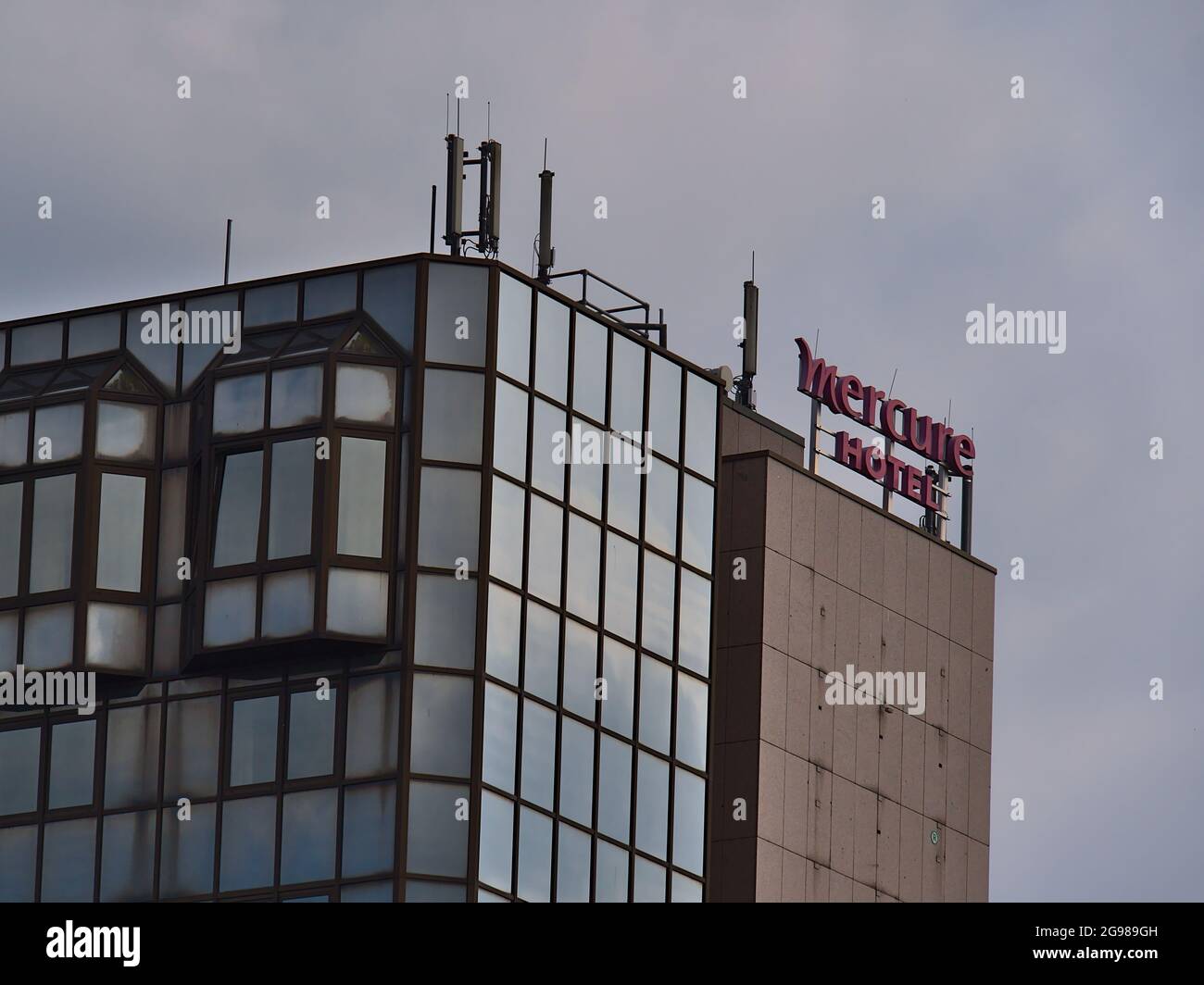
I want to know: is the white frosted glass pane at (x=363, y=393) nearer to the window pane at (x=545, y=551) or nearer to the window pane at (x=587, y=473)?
the window pane at (x=545, y=551)

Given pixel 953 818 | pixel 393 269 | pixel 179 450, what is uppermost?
pixel 393 269

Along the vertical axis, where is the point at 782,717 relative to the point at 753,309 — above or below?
below

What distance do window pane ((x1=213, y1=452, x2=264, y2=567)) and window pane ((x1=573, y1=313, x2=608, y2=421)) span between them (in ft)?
25.2

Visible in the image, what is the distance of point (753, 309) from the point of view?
79.4 m

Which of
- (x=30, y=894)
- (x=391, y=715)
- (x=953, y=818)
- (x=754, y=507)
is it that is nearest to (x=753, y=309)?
(x=754, y=507)

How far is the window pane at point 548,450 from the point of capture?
64.9 m

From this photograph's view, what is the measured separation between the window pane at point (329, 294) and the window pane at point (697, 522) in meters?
10.00

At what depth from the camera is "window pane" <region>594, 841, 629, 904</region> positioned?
64.5 meters

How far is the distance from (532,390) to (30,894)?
53.2ft

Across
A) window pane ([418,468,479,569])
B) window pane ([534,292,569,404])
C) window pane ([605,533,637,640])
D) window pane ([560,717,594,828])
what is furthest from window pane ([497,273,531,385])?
window pane ([560,717,594,828])

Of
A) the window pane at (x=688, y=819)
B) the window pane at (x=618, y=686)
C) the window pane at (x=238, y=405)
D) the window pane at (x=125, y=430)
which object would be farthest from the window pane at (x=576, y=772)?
the window pane at (x=125, y=430)
